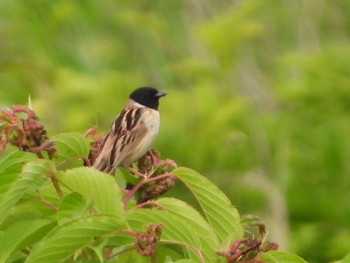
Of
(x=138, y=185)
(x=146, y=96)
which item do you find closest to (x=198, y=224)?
(x=138, y=185)

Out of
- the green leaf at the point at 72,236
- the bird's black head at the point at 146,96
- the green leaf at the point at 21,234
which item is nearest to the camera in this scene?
the green leaf at the point at 72,236

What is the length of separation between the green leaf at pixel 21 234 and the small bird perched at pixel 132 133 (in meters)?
0.45

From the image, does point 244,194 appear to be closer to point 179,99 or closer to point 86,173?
point 179,99

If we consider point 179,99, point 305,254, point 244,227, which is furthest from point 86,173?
point 179,99

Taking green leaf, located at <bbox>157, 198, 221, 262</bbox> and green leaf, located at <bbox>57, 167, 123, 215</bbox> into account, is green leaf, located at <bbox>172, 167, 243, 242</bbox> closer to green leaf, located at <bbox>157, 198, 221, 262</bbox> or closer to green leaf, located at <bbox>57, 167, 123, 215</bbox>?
green leaf, located at <bbox>157, 198, 221, 262</bbox>

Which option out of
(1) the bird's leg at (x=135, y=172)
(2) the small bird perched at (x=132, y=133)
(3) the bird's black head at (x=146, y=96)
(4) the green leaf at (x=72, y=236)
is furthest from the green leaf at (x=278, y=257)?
(3) the bird's black head at (x=146, y=96)

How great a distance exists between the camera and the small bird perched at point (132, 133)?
12.2 feet

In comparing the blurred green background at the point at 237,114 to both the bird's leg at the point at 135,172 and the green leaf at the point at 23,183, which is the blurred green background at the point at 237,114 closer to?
the bird's leg at the point at 135,172

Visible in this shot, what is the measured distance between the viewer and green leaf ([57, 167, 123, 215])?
2.85 metres

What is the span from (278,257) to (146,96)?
282 cm

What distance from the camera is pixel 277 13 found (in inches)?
804

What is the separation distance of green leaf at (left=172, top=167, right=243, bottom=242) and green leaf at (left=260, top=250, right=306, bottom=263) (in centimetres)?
21

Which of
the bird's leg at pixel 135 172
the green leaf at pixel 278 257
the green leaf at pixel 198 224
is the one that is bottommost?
the green leaf at pixel 278 257

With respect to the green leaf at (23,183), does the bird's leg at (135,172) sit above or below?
below
